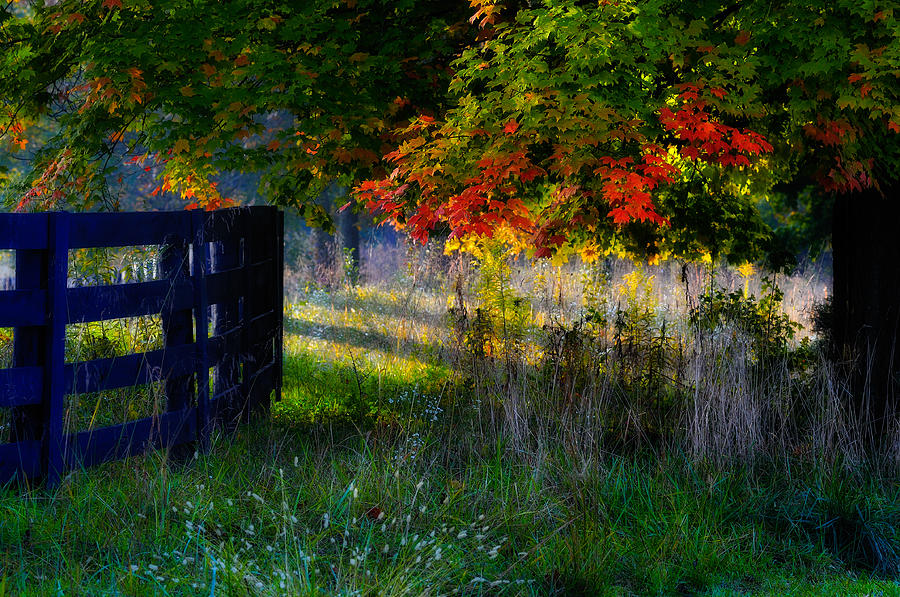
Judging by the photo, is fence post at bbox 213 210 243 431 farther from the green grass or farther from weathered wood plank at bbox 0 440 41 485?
weathered wood plank at bbox 0 440 41 485

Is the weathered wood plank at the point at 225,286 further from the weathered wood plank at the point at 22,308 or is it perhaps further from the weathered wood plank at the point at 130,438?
the weathered wood plank at the point at 22,308

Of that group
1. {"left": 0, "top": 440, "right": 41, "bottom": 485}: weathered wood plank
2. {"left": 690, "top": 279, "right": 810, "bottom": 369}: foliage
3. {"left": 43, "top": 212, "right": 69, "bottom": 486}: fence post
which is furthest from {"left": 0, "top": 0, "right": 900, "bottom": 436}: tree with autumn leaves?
{"left": 0, "top": 440, "right": 41, "bottom": 485}: weathered wood plank

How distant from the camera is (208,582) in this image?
397 cm

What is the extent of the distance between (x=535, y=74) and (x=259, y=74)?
2528 millimetres

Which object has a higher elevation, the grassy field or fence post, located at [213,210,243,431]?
fence post, located at [213,210,243,431]

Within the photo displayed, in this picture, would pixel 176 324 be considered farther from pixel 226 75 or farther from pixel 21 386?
pixel 226 75

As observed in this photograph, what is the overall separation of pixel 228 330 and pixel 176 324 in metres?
0.87

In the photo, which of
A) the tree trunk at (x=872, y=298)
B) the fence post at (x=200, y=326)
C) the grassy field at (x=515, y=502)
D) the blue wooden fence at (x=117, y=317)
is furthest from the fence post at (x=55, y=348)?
the tree trunk at (x=872, y=298)

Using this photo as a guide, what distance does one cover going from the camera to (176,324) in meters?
6.07

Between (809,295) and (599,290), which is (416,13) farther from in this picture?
(809,295)

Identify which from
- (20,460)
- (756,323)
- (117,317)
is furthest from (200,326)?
(756,323)

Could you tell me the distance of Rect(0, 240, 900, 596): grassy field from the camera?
4.25 meters

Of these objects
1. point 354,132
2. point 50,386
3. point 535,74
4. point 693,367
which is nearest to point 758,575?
point 693,367

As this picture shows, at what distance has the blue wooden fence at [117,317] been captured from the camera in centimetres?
512
